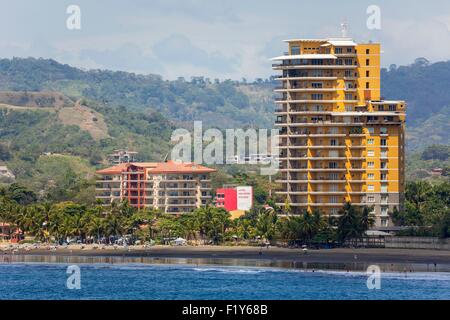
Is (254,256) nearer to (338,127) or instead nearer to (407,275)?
(338,127)

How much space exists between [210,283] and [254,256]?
2832cm

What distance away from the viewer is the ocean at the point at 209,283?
106312 millimetres

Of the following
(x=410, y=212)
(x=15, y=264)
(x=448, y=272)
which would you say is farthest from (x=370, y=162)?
(x=15, y=264)

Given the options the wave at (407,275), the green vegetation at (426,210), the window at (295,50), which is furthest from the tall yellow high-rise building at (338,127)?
the wave at (407,275)

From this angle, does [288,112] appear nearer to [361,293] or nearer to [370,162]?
[370,162]

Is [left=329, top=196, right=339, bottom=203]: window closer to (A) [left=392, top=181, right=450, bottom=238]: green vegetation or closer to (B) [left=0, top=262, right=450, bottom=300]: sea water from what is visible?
(A) [left=392, top=181, right=450, bottom=238]: green vegetation

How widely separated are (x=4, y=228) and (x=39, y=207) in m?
10.8

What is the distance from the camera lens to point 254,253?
487ft


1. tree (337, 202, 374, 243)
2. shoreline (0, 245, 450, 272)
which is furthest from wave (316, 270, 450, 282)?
tree (337, 202, 374, 243)

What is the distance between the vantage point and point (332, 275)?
4857 inches

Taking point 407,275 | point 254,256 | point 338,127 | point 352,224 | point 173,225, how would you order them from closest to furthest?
point 407,275 → point 254,256 → point 352,224 → point 338,127 → point 173,225

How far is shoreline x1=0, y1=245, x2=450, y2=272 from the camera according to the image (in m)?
131

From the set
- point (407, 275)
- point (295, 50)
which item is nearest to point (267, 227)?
point (295, 50)
